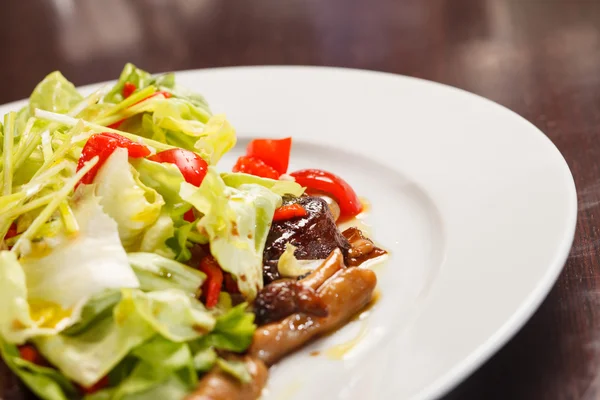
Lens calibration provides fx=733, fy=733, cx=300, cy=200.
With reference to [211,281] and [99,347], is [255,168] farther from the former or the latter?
[99,347]

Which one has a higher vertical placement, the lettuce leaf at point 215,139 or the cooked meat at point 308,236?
the lettuce leaf at point 215,139

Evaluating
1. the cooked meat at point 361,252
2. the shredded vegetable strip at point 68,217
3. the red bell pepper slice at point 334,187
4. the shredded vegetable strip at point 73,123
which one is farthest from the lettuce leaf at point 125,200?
the red bell pepper slice at point 334,187

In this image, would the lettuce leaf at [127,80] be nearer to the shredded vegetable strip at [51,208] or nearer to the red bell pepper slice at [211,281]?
the shredded vegetable strip at [51,208]

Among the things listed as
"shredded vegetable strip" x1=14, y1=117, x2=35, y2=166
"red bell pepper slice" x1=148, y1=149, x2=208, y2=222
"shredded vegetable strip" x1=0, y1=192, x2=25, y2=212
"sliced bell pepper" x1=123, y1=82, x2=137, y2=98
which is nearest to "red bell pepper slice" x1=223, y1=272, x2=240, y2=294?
"red bell pepper slice" x1=148, y1=149, x2=208, y2=222

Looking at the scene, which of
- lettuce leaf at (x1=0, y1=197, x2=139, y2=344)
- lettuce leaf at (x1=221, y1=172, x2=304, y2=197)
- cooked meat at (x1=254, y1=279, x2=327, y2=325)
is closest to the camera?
lettuce leaf at (x1=0, y1=197, x2=139, y2=344)

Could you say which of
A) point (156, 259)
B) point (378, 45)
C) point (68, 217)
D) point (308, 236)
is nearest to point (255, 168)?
point (308, 236)

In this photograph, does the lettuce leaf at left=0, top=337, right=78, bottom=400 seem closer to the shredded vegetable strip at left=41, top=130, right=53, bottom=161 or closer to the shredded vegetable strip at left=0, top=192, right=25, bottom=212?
the shredded vegetable strip at left=0, top=192, right=25, bottom=212
